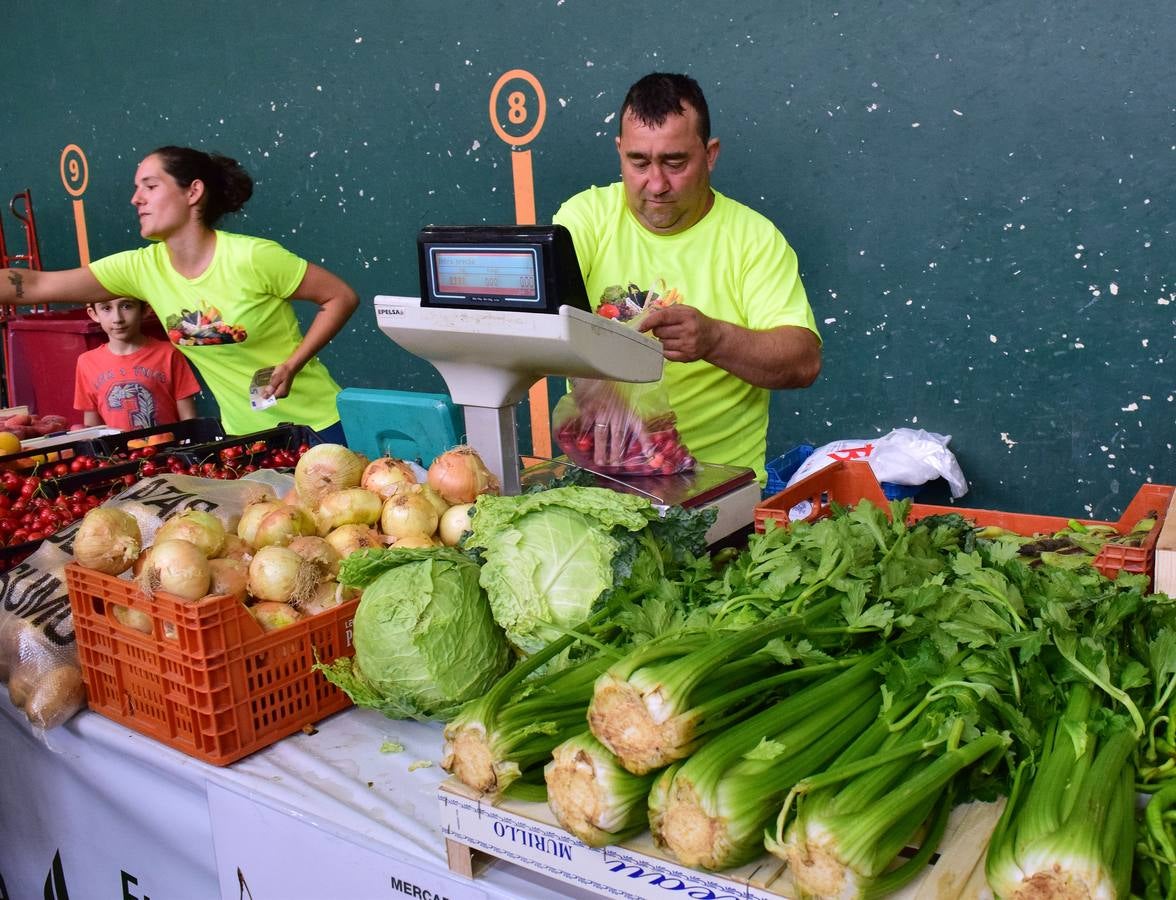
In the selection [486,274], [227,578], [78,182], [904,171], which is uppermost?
[78,182]

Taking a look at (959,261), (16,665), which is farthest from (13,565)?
(959,261)

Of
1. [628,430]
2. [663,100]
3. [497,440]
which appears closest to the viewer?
[497,440]

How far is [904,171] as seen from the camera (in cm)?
409

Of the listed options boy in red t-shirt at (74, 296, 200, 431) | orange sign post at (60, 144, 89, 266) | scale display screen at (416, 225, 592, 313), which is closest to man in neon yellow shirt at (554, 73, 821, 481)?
scale display screen at (416, 225, 592, 313)

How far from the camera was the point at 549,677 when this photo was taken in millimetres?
1505

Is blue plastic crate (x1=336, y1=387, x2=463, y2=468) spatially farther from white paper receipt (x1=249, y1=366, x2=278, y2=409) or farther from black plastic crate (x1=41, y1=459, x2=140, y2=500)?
white paper receipt (x1=249, y1=366, x2=278, y2=409)

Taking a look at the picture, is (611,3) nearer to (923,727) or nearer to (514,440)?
(514,440)

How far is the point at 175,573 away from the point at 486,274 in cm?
78

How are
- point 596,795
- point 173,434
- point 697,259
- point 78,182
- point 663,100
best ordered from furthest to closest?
point 78,182 < point 173,434 < point 697,259 < point 663,100 < point 596,795

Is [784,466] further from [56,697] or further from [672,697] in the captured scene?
[672,697]

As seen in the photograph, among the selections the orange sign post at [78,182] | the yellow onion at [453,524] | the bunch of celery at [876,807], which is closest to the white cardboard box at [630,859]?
the bunch of celery at [876,807]

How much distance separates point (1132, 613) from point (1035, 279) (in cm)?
270

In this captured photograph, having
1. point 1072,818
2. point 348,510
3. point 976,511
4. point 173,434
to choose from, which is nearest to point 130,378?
point 173,434

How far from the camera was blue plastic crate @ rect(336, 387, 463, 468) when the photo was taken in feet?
8.49
